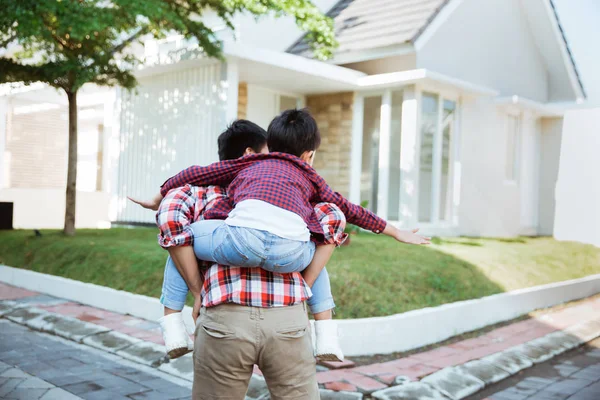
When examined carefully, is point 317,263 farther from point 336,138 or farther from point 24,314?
point 336,138

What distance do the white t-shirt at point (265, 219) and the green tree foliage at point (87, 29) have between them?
6.04 m

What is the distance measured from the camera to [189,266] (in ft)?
7.22

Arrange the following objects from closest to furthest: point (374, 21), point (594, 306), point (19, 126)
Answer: point (594, 306), point (374, 21), point (19, 126)

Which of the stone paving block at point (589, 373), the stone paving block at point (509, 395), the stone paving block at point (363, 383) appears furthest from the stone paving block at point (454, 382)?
the stone paving block at point (589, 373)

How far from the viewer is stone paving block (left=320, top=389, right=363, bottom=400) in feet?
14.0

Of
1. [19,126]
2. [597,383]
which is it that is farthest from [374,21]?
[19,126]

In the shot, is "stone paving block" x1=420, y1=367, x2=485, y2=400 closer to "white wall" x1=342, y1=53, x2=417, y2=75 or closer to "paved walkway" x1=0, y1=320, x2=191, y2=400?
"paved walkway" x1=0, y1=320, x2=191, y2=400

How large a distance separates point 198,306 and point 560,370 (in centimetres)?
463

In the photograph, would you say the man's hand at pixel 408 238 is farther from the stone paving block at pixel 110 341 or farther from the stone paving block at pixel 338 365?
the stone paving block at pixel 110 341

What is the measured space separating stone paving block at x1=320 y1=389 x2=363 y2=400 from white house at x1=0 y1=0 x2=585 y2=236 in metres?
6.79

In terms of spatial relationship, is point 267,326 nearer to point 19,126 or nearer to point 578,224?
point 578,224

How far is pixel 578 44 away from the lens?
1590 cm

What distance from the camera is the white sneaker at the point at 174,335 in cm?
220

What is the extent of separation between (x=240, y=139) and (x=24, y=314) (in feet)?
16.8
